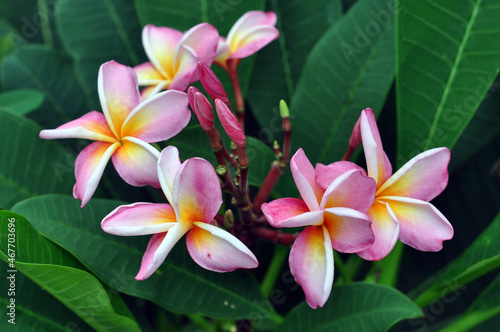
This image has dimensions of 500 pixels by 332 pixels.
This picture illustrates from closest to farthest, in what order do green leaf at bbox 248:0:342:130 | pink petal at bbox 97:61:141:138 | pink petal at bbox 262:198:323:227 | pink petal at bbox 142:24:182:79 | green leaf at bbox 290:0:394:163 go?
pink petal at bbox 262:198:323:227
pink petal at bbox 97:61:141:138
pink petal at bbox 142:24:182:79
green leaf at bbox 290:0:394:163
green leaf at bbox 248:0:342:130

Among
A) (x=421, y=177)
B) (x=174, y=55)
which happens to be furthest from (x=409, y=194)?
(x=174, y=55)

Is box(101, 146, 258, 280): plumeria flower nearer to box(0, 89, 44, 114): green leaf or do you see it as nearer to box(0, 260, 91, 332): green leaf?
box(0, 260, 91, 332): green leaf

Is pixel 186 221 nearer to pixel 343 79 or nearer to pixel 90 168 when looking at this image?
pixel 90 168

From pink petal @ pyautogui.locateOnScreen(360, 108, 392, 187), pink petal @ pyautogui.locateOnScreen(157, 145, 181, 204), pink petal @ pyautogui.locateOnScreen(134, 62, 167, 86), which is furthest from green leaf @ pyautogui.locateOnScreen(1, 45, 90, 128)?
pink petal @ pyautogui.locateOnScreen(360, 108, 392, 187)

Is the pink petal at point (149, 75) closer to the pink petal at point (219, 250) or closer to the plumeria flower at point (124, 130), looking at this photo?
the plumeria flower at point (124, 130)

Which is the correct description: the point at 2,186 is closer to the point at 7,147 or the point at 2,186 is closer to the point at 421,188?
the point at 7,147

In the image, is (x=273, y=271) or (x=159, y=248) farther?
(x=273, y=271)

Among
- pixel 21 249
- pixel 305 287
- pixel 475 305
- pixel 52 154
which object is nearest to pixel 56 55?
pixel 52 154
